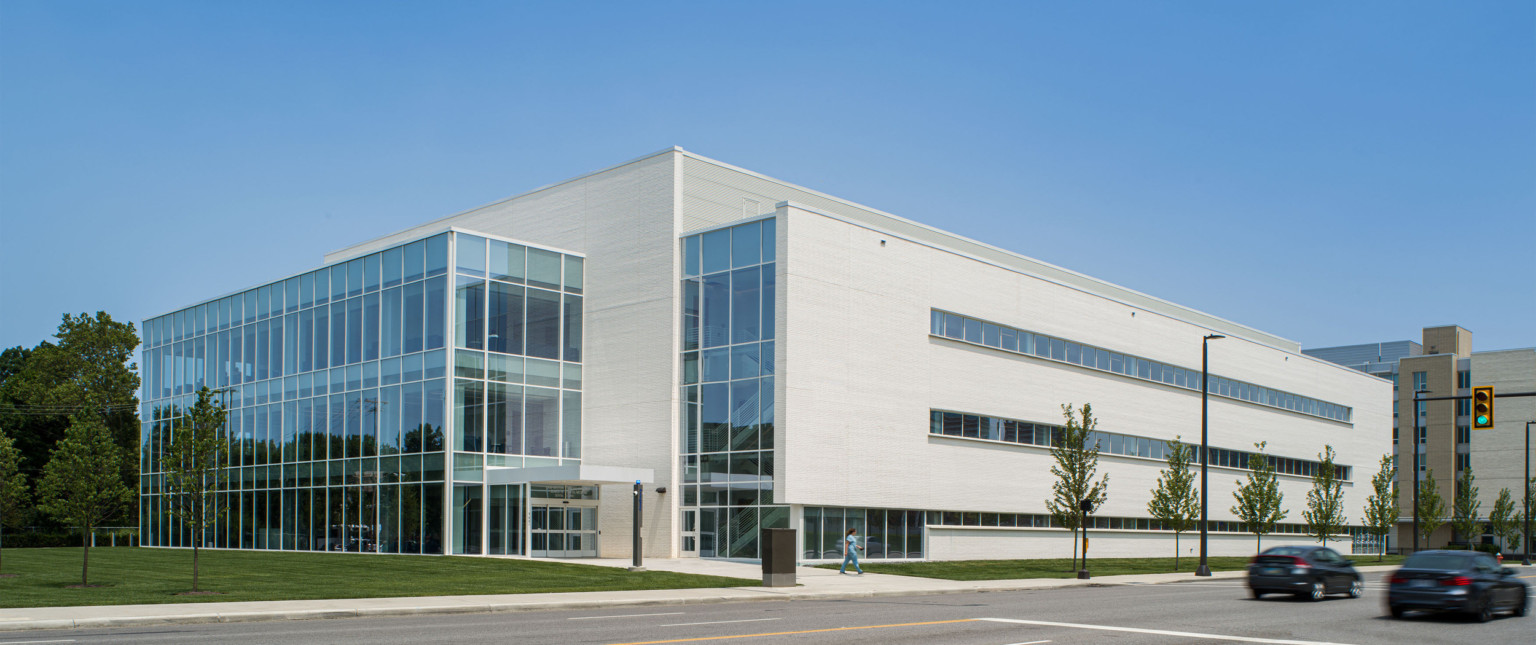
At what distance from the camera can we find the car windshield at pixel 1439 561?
2155cm

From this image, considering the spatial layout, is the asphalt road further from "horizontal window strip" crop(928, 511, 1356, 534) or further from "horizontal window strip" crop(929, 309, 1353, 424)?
"horizontal window strip" crop(929, 309, 1353, 424)

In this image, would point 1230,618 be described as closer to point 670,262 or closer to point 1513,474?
point 670,262

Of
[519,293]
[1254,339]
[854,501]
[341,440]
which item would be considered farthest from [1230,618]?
[1254,339]

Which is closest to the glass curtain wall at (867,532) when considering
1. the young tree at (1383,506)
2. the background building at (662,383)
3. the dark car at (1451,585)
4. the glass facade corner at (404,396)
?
the background building at (662,383)

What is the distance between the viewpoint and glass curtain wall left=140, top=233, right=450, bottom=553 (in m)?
43.8

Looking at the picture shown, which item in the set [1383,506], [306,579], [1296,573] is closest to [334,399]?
[306,579]

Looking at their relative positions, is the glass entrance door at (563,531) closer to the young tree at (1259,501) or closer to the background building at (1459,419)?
the young tree at (1259,501)

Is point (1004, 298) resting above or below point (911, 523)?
above

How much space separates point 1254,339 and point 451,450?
49925mm

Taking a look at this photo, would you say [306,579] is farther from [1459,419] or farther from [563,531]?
[1459,419]

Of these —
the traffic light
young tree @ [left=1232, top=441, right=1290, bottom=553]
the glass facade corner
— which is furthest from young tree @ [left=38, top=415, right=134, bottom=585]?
young tree @ [left=1232, top=441, right=1290, bottom=553]

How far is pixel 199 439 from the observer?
2702 centimetres

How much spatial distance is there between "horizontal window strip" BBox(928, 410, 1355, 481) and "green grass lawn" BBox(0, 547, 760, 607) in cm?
1618

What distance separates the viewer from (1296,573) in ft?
87.0
